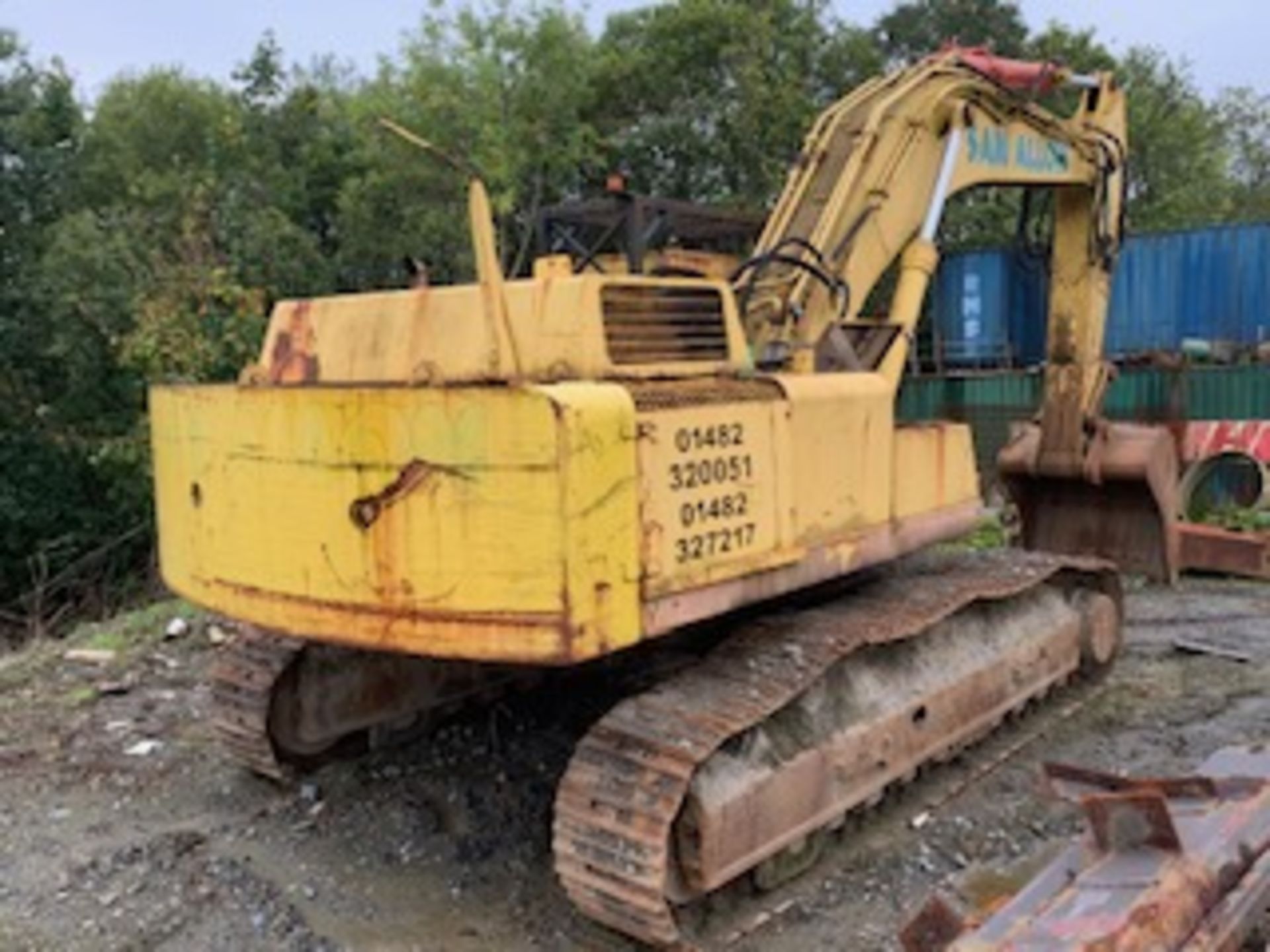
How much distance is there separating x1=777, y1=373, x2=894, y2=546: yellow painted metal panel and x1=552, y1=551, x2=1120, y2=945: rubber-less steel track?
1.39 ft

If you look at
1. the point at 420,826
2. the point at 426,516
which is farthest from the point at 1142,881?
the point at 420,826

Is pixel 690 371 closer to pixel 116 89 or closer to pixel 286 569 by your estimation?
pixel 286 569

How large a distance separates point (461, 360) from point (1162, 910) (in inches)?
99.3

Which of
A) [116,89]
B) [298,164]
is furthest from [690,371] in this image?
[116,89]

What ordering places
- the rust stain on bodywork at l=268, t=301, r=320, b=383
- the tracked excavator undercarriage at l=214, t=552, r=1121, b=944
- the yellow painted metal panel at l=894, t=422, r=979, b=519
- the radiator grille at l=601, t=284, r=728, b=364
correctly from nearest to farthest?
the tracked excavator undercarriage at l=214, t=552, r=1121, b=944
the radiator grille at l=601, t=284, r=728, b=364
the rust stain on bodywork at l=268, t=301, r=320, b=383
the yellow painted metal panel at l=894, t=422, r=979, b=519

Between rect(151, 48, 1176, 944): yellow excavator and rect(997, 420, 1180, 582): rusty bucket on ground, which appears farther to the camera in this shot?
rect(997, 420, 1180, 582): rusty bucket on ground

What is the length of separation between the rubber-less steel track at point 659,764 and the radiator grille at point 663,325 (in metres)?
1.05

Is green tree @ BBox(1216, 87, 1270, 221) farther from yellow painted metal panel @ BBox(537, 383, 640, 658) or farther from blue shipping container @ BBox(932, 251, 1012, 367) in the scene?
yellow painted metal panel @ BBox(537, 383, 640, 658)

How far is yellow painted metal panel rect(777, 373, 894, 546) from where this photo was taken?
14.5ft

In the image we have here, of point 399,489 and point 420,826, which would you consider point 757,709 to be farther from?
point 420,826

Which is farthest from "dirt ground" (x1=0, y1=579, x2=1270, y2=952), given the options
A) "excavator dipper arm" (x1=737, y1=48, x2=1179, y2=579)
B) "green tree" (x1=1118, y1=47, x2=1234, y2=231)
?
"green tree" (x1=1118, y1=47, x2=1234, y2=231)

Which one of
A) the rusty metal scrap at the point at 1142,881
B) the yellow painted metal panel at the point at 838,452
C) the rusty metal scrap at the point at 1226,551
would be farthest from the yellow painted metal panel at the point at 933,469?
the rusty metal scrap at the point at 1226,551

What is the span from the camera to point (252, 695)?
17.3 feet

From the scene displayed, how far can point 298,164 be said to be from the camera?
23.0 meters
